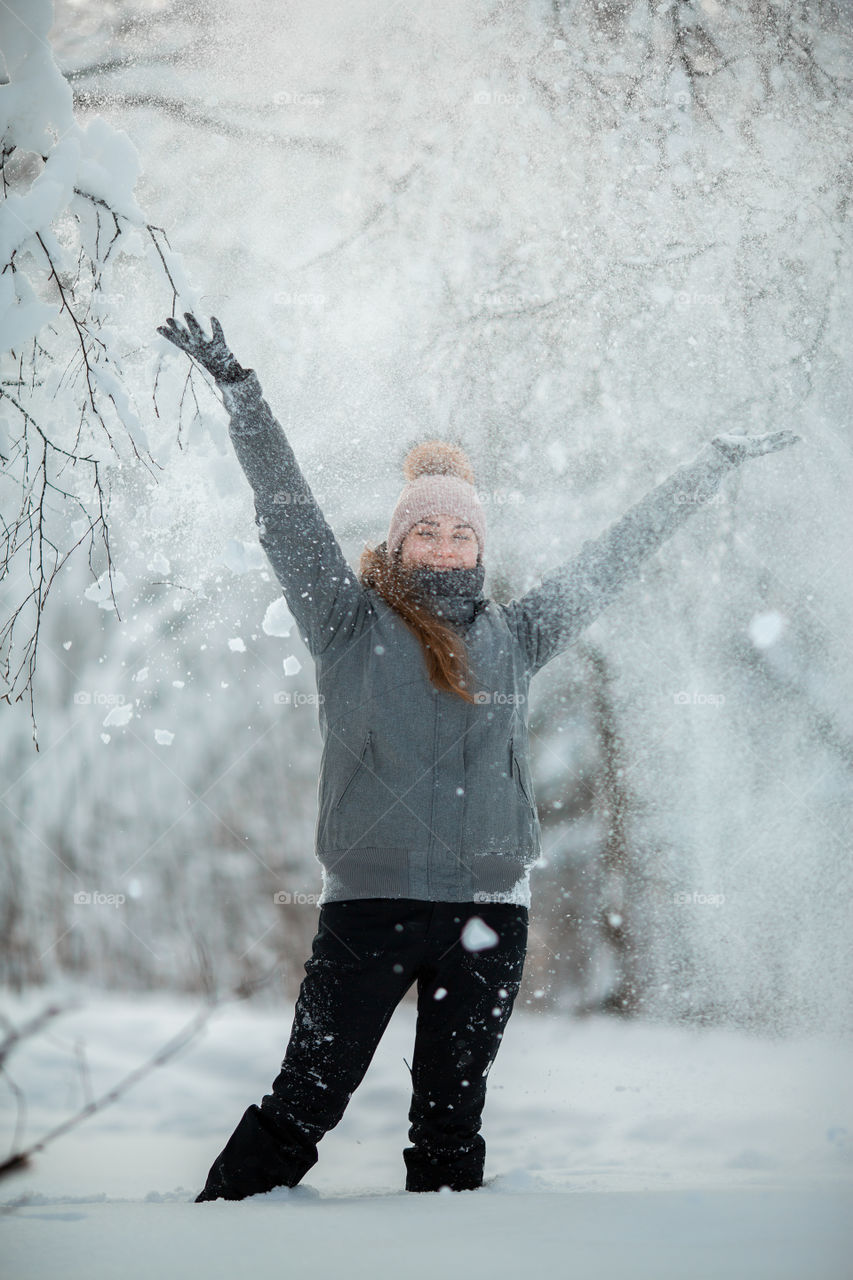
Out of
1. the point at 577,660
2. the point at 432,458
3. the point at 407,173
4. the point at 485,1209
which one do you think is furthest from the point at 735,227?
the point at 485,1209

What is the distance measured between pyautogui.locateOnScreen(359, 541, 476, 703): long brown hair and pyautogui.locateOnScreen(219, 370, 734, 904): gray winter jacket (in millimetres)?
18

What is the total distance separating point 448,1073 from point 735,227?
2627 mm

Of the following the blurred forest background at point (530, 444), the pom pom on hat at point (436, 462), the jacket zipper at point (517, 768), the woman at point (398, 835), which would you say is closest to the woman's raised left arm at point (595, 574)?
the woman at point (398, 835)

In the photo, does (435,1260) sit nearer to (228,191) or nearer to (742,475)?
(742,475)

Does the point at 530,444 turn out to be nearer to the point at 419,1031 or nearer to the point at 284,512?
the point at 284,512

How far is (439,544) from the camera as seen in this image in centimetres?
155

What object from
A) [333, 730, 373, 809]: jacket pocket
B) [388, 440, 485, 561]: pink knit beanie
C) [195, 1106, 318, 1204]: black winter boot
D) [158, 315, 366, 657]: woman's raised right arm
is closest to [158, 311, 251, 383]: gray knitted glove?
[158, 315, 366, 657]: woman's raised right arm

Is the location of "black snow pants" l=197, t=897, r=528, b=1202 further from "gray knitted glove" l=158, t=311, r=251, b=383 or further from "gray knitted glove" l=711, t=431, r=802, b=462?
"gray knitted glove" l=711, t=431, r=802, b=462

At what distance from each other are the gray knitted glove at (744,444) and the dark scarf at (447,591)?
59cm

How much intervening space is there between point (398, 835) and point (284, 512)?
0.55 m

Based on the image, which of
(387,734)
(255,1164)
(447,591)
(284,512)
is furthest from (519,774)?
(255,1164)

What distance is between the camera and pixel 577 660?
2.83 metres

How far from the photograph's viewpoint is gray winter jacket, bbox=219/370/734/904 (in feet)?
4.25

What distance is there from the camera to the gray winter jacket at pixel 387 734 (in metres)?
1.29
